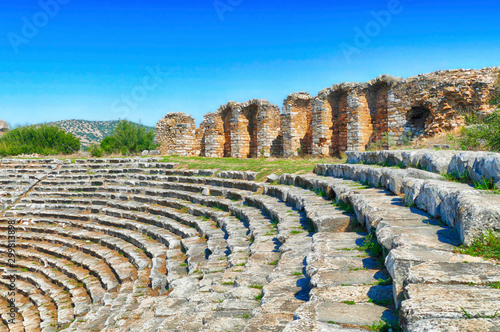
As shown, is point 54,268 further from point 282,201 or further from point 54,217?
point 282,201

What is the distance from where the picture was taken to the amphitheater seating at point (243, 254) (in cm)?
206

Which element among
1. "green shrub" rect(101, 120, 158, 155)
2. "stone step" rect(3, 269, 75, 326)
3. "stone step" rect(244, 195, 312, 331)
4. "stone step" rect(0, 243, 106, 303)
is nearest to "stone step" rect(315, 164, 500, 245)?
"stone step" rect(244, 195, 312, 331)

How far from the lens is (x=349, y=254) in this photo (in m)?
3.16

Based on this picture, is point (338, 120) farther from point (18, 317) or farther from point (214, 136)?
point (18, 317)

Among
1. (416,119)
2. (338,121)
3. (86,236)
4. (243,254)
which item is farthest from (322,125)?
(243,254)

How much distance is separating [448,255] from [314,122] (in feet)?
Answer: 44.4

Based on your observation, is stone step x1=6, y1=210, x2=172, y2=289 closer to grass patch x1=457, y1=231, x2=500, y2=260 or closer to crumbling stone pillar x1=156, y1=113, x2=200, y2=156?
grass patch x1=457, y1=231, x2=500, y2=260

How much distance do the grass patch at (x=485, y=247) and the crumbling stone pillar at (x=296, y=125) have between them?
46.8ft

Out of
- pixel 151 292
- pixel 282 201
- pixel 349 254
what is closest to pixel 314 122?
pixel 282 201

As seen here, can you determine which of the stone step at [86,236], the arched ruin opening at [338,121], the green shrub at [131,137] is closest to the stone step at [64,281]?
the stone step at [86,236]

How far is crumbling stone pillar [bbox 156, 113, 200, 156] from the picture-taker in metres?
21.2

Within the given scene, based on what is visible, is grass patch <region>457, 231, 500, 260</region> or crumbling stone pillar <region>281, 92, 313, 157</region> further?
crumbling stone pillar <region>281, 92, 313, 157</region>

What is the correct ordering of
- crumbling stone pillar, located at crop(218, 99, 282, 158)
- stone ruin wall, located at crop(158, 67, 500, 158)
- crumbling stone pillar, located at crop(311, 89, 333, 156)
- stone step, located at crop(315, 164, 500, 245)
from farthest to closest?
crumbling stone pillar, located at crop(218, 99, 282, 158) → crumbling stone pillar, located at crop(311, 89, 333, 156) → stone ruin wall, located at crop(158, 67, 500, 158) → stone step, located at crop(315, 164, 500, 245)

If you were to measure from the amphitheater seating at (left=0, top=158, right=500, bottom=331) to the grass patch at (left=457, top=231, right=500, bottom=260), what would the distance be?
6cm
